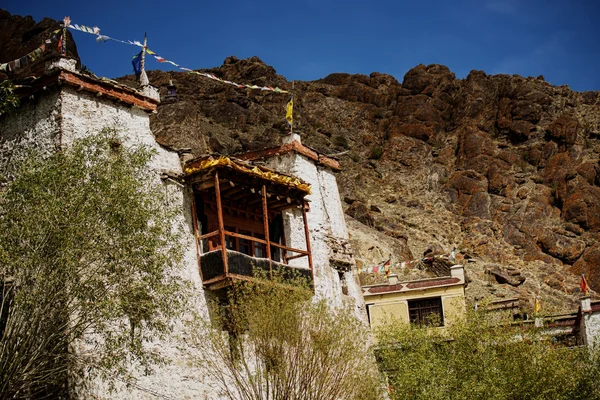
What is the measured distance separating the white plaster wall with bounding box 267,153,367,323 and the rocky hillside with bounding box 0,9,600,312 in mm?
18545

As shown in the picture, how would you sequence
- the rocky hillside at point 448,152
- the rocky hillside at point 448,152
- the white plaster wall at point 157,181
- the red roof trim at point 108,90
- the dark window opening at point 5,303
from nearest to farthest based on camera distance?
1. the dark window opening at point 5,303
2. the white plaster wall at point 157,181
3. the red roof trim at point 108,90
4. the rocky hillside at point 448,152
5. the rocky hillside at point 448,152

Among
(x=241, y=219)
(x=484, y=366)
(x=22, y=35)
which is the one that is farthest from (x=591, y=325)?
(x=22, y=35)

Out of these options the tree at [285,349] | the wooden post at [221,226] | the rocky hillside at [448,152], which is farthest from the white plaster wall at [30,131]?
the rocky hillside at [448,152]

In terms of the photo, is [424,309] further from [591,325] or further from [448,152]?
[448,152]

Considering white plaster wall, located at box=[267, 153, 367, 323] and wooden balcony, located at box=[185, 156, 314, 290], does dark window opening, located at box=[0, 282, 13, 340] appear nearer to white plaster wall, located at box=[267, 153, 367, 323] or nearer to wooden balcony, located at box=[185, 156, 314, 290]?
wooden balcony, located at box=[185, 156, 314, 290]

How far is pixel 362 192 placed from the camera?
6706cm

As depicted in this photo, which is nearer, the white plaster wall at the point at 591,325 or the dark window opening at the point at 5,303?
the dark window opening at the point at 5,303

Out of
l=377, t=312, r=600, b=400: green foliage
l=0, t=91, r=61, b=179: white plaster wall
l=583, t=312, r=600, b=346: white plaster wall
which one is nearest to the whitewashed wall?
l=0, t=91, r=61, b=179: white plaster wall

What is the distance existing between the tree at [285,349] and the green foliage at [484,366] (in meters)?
2.93

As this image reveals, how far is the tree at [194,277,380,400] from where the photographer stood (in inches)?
784

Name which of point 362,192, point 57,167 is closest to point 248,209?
point 57,167

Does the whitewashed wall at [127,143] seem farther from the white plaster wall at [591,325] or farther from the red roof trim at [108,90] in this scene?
the white plaster wall at [591,325]

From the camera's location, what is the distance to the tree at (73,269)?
16.8m

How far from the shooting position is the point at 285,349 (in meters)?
20.8
